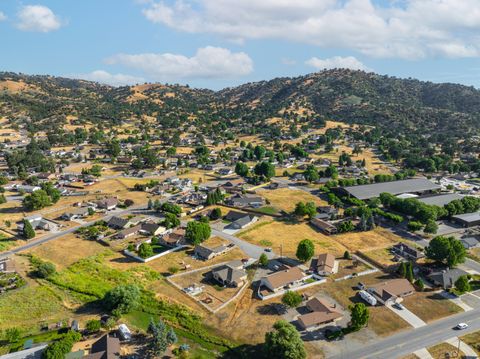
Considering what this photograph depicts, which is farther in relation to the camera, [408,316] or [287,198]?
[287,198]

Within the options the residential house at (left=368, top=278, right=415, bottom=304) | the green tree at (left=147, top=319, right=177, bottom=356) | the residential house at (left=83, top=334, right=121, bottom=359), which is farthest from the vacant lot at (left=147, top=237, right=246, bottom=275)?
the residential house at (left=368, top=278, right=415, bottom=304)

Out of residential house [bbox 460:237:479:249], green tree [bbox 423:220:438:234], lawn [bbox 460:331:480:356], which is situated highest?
green tree [bbox 423:220:438:234]

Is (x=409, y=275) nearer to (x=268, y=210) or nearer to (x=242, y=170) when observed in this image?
(x=268, y=210)

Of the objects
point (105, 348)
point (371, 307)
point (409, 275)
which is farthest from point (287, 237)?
point (105, 348)

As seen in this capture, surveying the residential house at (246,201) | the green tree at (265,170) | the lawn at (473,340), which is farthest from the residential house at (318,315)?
the green tree at (265,170)

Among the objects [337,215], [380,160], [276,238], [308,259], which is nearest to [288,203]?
[337,215]

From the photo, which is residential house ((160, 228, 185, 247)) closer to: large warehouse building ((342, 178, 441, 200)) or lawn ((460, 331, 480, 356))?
lawn ((460, 331, 480, 356))
